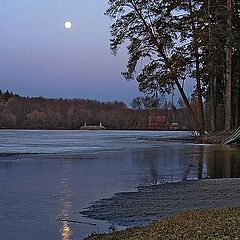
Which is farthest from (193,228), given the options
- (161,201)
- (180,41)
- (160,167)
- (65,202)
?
(180,41)

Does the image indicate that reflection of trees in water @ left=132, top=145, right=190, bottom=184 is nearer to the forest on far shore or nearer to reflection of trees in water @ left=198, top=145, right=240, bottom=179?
reflection of trees in water @ left=198, top=145, right=240, bottom=179

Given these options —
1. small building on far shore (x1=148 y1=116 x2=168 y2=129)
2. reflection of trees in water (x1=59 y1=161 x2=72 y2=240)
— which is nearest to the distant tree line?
reflection of trees in water (x1=59 y1=161 x2=72 y2=240)

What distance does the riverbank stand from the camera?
27.2ft

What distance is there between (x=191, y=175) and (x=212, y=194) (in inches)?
226

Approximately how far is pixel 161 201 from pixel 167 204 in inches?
20.3

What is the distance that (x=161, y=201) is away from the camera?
40.1 feet

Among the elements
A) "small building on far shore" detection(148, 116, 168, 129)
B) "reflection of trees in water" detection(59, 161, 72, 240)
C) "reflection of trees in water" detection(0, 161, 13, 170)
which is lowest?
"reflection of trees in water" detection(59, 161, 72, 240)

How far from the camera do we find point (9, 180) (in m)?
16.9

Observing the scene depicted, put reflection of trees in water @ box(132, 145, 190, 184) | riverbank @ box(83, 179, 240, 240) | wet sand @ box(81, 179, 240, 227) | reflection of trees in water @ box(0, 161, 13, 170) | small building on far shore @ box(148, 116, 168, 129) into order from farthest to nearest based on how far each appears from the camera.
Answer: small building on far shore @ box(148, 116, 168, 129), reflection of trees in water @ box(0, 161, 13, 170), reflection of trees in water @ box(132, 145, 190, 184), wet sand @ box(81, 179, 240, 227), riverbank @ box(83, 179, 240, 240)

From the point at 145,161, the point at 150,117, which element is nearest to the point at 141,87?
the point at 145,161

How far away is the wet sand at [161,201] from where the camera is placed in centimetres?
1047

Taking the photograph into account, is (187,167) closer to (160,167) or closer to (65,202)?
(160,167)

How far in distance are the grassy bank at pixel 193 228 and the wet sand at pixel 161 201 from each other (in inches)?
48.9

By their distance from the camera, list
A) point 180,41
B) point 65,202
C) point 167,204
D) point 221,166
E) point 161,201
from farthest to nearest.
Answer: point 180,41 → point 221,166 → point 65,202 → point 161,201 → point 167,204
